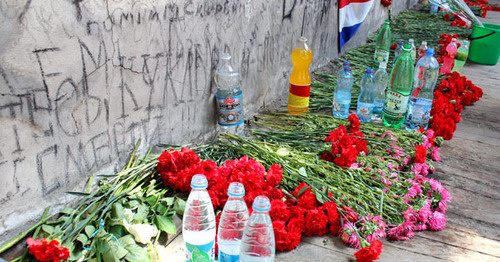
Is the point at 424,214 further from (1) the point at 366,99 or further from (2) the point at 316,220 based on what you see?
(1) the point at 366,99

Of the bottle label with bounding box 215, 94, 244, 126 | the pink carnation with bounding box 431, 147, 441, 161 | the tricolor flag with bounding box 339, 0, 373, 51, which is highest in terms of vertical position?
the tricolor flag with bounding box 339, 0, 373, 51

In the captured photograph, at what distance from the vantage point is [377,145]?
301 centimetres

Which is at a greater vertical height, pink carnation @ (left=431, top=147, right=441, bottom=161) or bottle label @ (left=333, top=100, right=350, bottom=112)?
bottle label @ (left=333, top=100, right=350, bottom=112)

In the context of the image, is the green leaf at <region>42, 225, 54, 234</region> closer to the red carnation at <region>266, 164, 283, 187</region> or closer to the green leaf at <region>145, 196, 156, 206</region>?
the green leaf at <region>145, 196, 156, 206</region>

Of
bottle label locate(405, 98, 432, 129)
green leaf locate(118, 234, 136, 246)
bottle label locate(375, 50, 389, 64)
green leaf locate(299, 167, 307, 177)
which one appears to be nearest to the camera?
green leaf locate(118, 234, 136, 246)

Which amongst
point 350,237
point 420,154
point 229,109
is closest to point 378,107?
point 420,154

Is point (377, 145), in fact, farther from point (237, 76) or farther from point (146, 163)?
point (146, 163)

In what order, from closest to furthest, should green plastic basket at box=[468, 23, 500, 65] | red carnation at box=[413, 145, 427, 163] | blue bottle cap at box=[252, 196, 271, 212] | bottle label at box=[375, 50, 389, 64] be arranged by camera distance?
blue bottle cap at box=[252, 196, 271, 212] < red carnation at box=[413, 145, 427, 163] < bottle label at box=[375, 50, 389, 64] < green plastic basket at box=[468, 23, 500, 65]

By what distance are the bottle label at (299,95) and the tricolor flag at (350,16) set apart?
6.65 feet

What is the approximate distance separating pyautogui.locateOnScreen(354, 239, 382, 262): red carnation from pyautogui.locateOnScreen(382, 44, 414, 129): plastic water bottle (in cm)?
169

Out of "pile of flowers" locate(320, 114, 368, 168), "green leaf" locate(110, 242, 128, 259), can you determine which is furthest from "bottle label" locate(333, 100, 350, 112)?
"green leaf" locate(110, 242, 128, 259)

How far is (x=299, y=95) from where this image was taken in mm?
3551

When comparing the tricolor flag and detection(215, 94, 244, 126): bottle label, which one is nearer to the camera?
detection(215, 94, 244, 126): bottle label

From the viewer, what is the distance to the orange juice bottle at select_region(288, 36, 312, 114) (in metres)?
3.55
